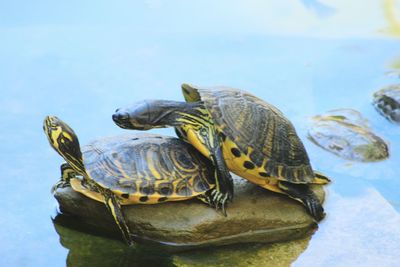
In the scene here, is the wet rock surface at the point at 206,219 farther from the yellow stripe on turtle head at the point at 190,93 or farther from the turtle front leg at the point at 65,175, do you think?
the yellow stripe on turtle head at the point at 190,93

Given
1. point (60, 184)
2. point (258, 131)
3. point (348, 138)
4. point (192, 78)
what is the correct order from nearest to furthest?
point (258, 131), point (60, 184), point (348, 138), point (192, 78)

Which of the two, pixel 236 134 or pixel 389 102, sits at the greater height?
pixel 236 134

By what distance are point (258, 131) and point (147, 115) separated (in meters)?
0.53

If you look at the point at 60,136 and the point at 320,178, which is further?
the point at 320,178

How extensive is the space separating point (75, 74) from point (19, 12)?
4.31 feet

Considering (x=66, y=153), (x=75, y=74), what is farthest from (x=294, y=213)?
(x=75, y=74)

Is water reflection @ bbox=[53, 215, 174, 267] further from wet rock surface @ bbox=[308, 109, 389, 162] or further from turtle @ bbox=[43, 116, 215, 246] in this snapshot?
wet rock surface @ bbox=[308, 109, 389, 162]

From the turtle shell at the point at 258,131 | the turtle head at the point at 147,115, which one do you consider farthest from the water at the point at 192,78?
the turtle head at the point at 147,115

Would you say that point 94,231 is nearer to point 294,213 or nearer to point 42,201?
point 42,201

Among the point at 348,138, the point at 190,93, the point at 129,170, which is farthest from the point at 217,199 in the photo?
the point at 348,138

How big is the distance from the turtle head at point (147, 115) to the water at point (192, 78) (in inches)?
22.0

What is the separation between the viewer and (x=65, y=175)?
3023mm

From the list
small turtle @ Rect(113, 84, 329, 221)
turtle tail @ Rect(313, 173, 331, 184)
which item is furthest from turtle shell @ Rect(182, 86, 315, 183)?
turtle tail @ Rect(313, 173, 331, 184)

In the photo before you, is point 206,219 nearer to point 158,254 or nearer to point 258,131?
point 158,254
